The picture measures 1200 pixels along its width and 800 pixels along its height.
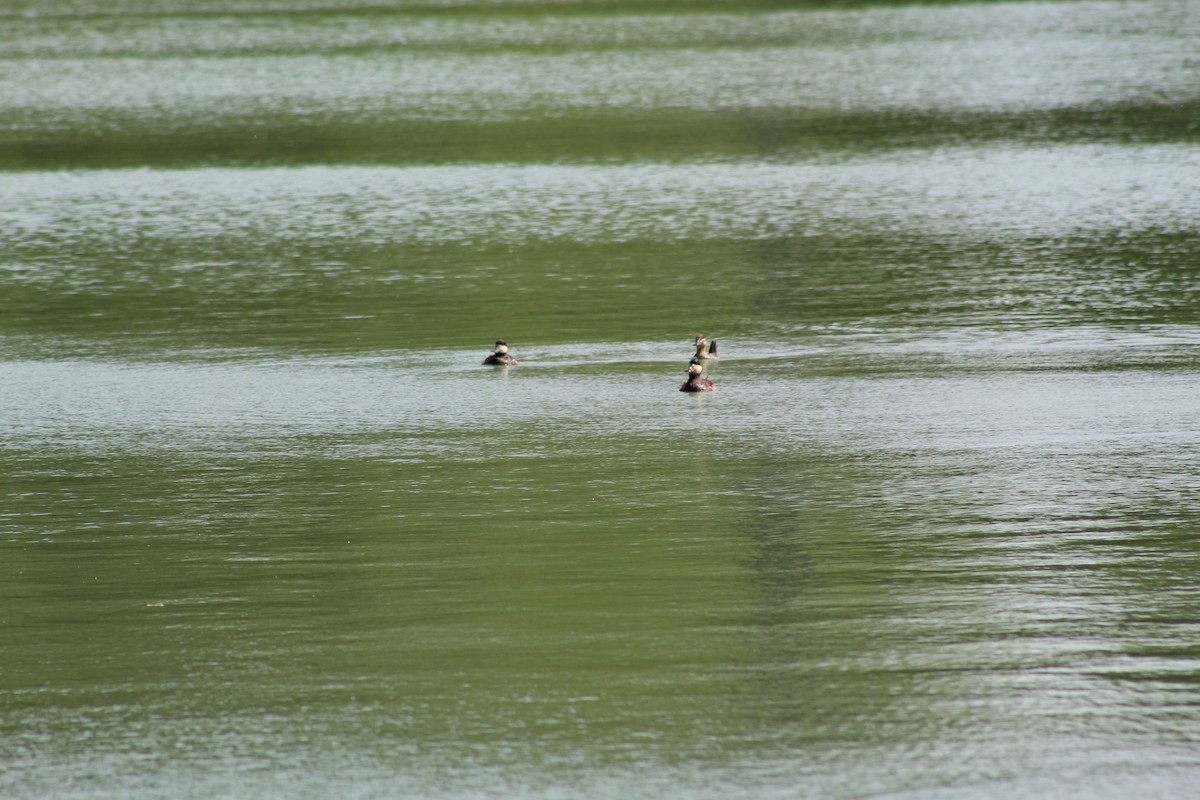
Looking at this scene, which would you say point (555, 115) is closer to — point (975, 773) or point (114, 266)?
point (114, 266)

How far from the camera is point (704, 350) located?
16.2 m

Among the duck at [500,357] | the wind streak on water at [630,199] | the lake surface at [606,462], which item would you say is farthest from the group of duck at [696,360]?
the wind streak on water at [630,199]

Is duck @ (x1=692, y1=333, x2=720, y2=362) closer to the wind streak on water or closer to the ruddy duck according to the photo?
the ruddy duck

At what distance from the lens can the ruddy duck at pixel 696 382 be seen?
50.3 ft

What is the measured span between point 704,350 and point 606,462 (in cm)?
305

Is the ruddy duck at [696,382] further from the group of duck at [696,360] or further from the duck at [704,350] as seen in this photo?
the duck at [704,350]

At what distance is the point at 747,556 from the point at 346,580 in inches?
90.4

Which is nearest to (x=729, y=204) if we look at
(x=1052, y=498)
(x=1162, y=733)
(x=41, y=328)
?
(x=41, y=328)

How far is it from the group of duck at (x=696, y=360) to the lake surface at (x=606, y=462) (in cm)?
18

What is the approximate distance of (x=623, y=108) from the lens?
35.7 metres

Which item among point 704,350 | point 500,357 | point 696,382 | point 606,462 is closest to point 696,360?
point 696,382

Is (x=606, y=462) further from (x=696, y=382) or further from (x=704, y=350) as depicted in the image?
(x=704, y=350)

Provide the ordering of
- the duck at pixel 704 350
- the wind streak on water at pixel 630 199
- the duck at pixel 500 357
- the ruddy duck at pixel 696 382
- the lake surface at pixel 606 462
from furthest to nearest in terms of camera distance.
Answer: the wind streak on water at pixel 630 199
the duck at pixel 500 357
the duck at pixel 704 350
the ruddy duck at pixel 696 382
the lake surface at pixel 606 462

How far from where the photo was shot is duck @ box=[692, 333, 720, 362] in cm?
1597
